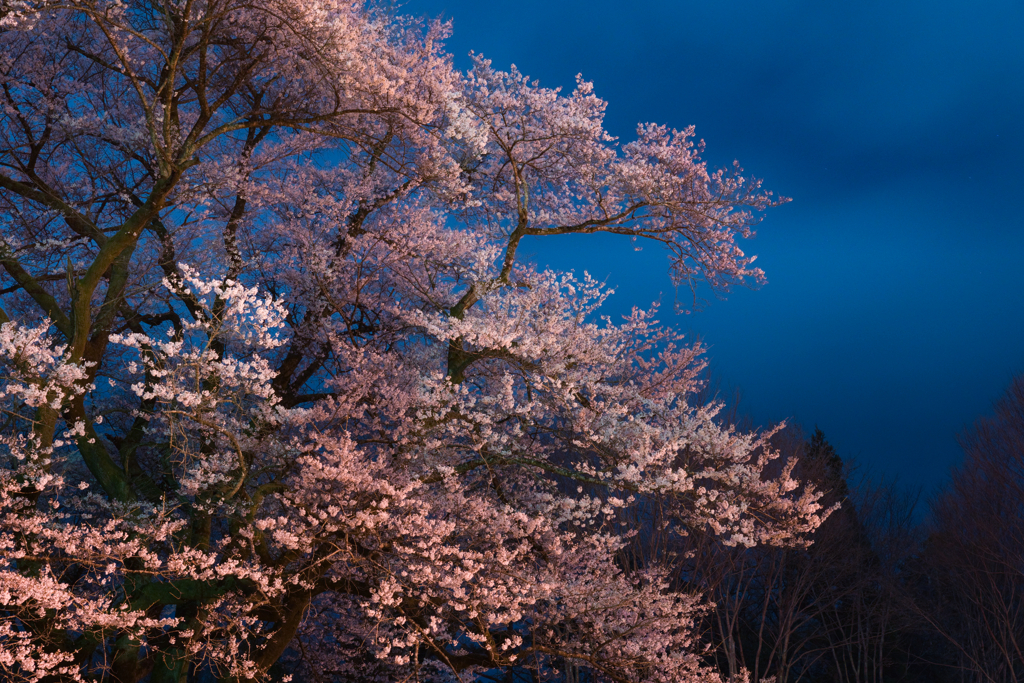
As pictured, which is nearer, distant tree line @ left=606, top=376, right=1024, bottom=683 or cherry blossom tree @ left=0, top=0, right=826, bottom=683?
cherry blossom tree @ left=0, top=0, right=826, bottom=683

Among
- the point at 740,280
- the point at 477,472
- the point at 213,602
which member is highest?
the point at 740,280

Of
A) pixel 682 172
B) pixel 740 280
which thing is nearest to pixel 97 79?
pixel 682 172

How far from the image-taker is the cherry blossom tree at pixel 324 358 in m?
7.01

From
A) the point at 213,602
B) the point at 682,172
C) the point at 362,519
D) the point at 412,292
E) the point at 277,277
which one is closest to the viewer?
the point at 362,519

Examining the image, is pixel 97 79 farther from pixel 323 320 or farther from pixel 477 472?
pixel 477 472

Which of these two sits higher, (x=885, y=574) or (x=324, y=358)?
(x=324, y=358)

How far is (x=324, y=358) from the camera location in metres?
11.5

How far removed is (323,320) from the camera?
1050 centimetres

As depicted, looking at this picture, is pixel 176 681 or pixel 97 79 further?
pixel 97 79

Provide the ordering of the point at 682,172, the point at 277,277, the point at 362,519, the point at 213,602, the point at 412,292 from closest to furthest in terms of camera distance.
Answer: the point at 362,519
the point at 213,602
the point at 682,172
the point at 277,277
the point at 412,292

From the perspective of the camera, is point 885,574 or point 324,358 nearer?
point 324,358

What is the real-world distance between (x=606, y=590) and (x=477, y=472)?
3.00 m

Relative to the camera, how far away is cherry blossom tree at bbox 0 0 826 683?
7.01 meters

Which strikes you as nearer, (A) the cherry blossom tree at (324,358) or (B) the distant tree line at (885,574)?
(A) the cherry blossom tree at (324,358)
